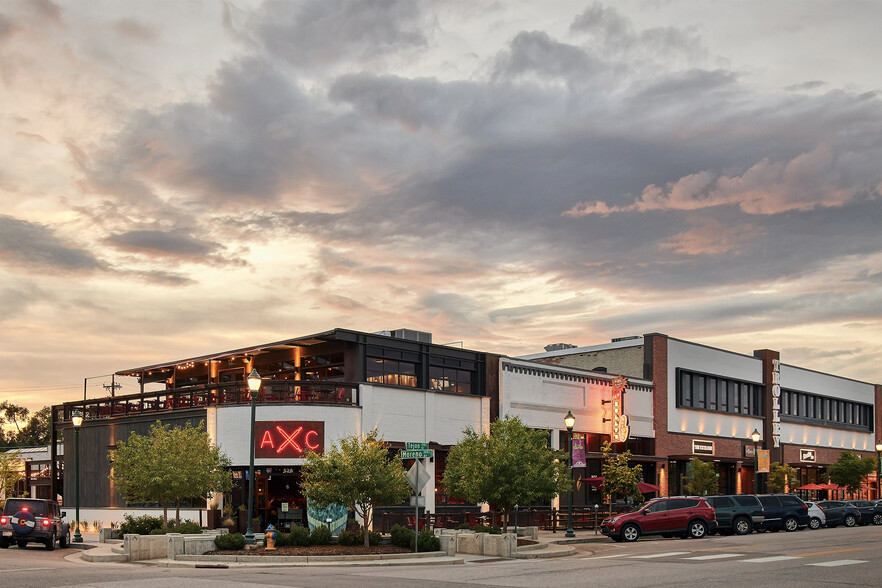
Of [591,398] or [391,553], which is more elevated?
[591,398]

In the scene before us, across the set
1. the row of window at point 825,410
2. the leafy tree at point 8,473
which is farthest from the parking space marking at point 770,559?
the leafy tree at point 8,473

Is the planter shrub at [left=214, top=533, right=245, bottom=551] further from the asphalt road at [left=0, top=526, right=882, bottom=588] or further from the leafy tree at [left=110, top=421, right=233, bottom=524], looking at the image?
the leafy tree at [left=110, top=421, right=233, bottom=524]

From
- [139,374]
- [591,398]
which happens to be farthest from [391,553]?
[139,374]

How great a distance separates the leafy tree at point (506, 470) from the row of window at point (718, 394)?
23287mm

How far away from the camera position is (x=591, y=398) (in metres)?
53.9

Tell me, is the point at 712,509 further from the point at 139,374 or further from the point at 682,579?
the point at 139,374

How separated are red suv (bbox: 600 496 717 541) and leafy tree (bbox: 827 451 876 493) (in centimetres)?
3635

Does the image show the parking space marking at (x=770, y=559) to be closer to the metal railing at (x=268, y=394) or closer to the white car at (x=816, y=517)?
the metal railing at (x=268, y=394)

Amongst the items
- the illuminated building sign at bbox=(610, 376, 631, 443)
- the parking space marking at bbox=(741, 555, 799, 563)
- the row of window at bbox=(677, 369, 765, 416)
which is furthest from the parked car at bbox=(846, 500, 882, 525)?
the parking space marking at bbox=(741, 555, 799, 563)

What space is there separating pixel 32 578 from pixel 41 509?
573 inches

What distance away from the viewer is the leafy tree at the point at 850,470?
7256 cm

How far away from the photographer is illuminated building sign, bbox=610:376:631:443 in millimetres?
53219

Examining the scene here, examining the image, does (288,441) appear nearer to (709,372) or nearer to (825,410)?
(709,372)

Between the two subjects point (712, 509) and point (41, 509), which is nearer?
point (41, 509)
